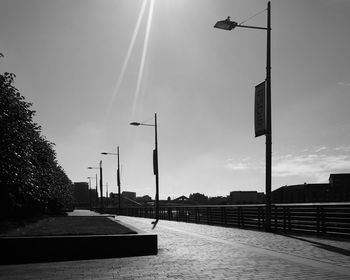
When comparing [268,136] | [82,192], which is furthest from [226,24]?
[82,192]

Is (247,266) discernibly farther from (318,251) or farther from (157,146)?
(157,146)

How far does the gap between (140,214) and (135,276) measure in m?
41.2

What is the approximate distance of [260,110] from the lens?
18.5 m

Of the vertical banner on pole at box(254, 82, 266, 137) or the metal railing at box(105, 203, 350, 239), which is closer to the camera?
the metal railing at box(105, 203, 350, 239)

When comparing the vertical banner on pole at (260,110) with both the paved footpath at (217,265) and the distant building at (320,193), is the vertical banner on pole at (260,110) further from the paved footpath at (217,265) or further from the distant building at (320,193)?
the distant building at (320,193)

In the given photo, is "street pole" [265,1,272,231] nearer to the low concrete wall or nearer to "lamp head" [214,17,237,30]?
"lamp head" [214,17,237,30]

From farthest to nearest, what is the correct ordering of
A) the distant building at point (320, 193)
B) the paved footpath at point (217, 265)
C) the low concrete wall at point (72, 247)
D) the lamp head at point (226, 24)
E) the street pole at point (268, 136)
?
the distant building at point (320, 193)
the lamp head at point (226, 24)
the street pole at point (268, 136)
the low concrete wall at point (72, 247)
the paved footpath at point (217, 265)

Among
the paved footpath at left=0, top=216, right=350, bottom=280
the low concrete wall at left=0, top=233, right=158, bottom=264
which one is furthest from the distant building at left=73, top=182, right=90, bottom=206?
the paved footpath at left=0, top=216, right=350, bottom=280

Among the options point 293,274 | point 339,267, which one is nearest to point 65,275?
point 293,274

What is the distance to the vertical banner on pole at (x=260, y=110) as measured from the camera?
18166mm

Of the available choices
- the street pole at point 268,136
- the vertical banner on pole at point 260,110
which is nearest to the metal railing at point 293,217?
the street pole at point 268,136

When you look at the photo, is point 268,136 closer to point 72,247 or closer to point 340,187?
point 72,247

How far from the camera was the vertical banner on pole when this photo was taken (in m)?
18.2

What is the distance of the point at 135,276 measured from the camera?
854 cm
